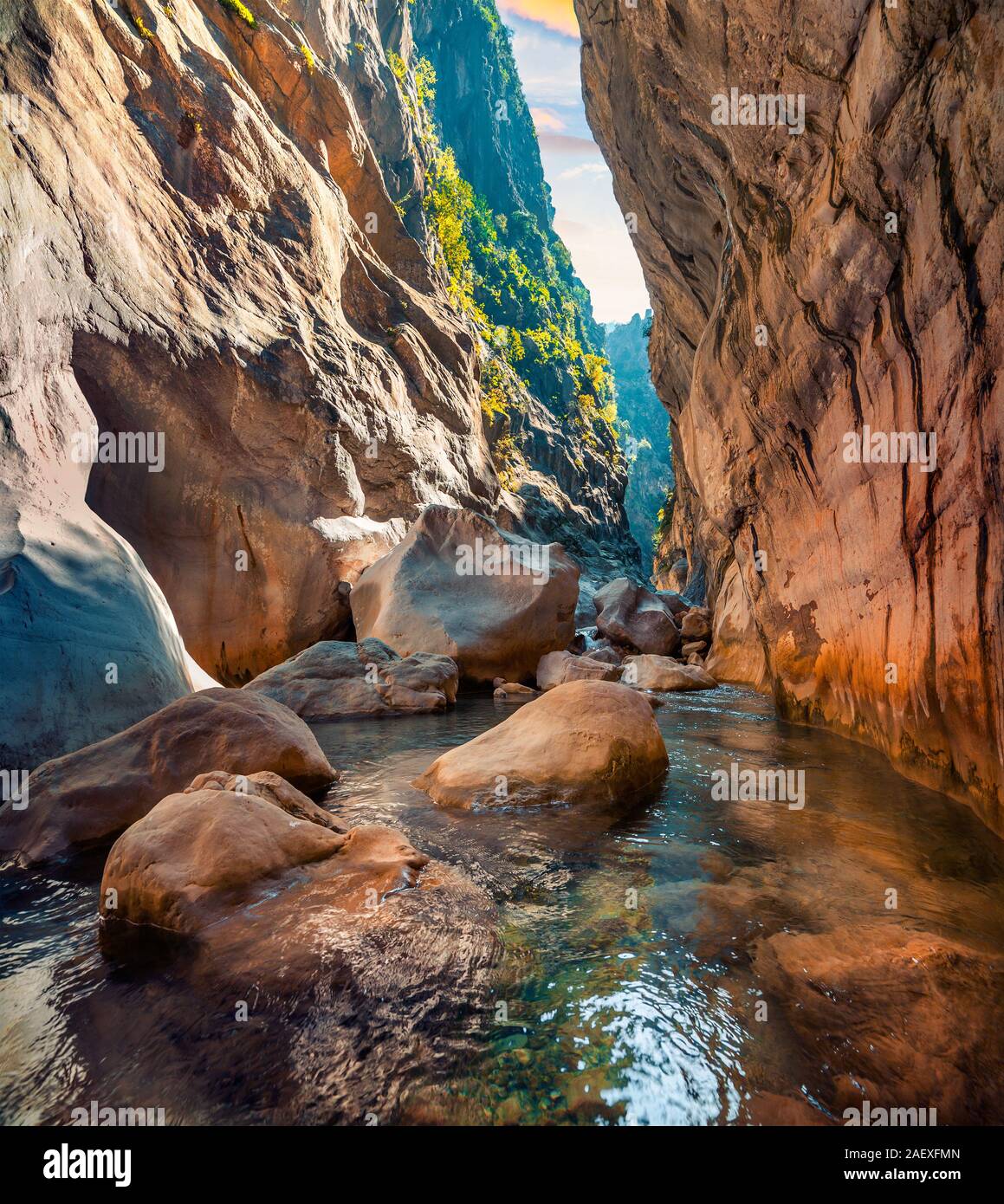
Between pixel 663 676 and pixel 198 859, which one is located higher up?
pixel 198 859

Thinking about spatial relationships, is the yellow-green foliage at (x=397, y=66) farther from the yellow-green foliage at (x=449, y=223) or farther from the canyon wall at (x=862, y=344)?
the canyon wall at (x=862, y=344)

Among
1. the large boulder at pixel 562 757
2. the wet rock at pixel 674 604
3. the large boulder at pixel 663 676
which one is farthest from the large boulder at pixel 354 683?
the wet rock at pixel 674 604

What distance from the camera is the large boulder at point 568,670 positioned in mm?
9648

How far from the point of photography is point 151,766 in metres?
4.02

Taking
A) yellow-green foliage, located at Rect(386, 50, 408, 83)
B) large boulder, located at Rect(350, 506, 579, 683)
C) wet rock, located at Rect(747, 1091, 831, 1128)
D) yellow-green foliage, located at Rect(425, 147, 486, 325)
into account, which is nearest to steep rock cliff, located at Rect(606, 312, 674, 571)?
yellow-green foliage, located at Rect(425, 147, 486, 325)

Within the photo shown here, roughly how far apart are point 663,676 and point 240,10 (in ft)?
64.5

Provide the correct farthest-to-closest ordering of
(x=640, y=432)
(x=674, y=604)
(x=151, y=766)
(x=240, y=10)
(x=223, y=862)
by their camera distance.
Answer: (x=640, y=432), (x=674, y=604), (x=240, y=10), (x=151, y=766), (x=223, y=862)

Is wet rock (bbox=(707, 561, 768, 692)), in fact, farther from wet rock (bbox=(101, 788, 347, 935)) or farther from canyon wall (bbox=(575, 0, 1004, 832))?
wet rock (bbox=(101, 788, 347, 935))

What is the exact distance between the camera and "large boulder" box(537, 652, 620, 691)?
9648 millimetres

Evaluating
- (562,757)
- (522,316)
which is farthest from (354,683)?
(522,316)

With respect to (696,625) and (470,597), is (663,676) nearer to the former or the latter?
(470,597)

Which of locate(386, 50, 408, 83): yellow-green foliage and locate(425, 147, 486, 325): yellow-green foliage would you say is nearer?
locate(386, 50, 408, 83): yellow-green foliage

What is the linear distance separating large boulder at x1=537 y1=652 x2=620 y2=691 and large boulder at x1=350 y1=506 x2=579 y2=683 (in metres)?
0.63
